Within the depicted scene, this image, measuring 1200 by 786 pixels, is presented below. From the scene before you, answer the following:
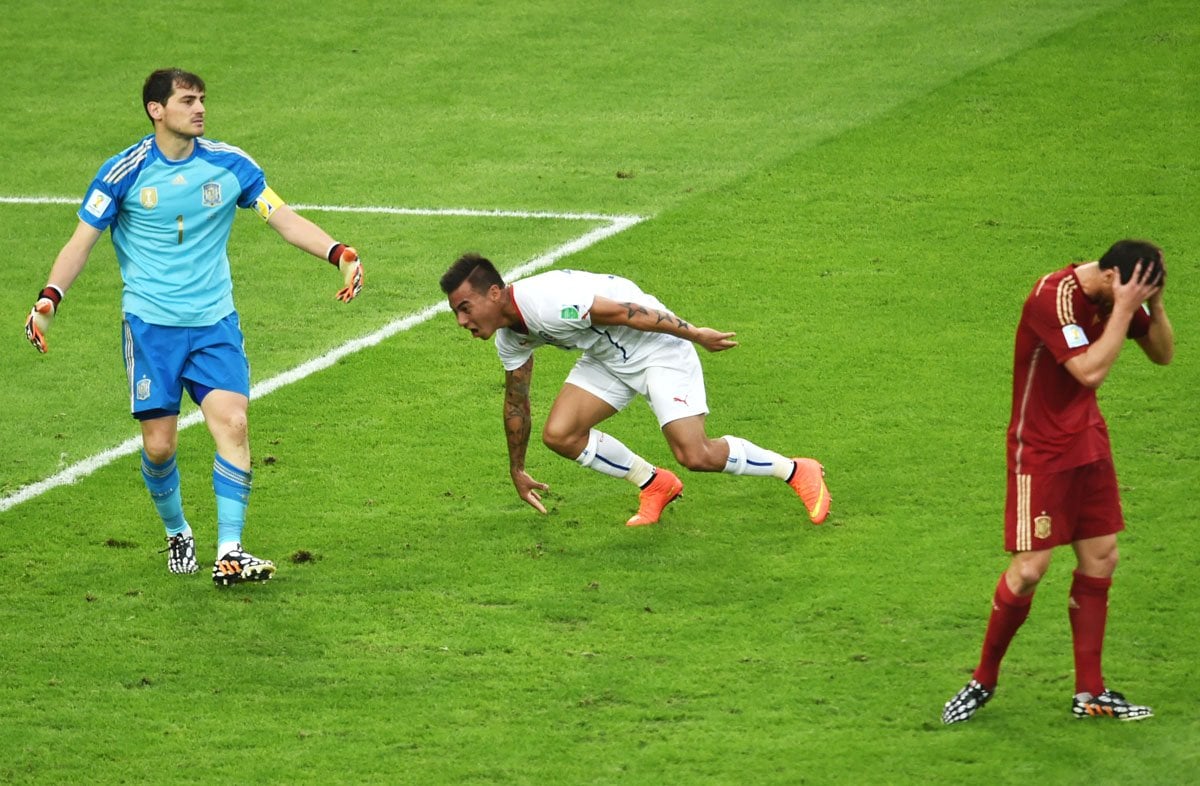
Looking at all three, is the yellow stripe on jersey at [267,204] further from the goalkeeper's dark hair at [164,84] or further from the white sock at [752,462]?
the white sock at [752,462]

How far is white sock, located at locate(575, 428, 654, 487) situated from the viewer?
376 inches

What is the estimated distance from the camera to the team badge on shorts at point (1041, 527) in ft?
22.6

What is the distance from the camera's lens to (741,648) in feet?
26.2

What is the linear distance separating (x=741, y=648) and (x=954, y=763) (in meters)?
1.38

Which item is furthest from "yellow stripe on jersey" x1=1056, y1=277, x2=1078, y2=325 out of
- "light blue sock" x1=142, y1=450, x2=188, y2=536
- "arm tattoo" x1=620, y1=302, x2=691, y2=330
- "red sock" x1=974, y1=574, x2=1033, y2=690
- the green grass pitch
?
"light blue sock" x1=142, y1=450, x2=188, y2=536

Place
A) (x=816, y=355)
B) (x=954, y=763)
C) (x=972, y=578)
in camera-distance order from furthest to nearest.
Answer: (x=816, y=355)
(x=972, y=578)
(x=954, y=763)

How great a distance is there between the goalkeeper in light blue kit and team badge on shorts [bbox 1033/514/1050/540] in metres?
3.53

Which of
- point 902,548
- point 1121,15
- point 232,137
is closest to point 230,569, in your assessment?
point 902,548

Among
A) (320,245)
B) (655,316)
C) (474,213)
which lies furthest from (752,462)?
(474,213)

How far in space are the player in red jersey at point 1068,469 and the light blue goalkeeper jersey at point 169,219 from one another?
13.1ft

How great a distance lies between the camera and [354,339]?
12.8 metres

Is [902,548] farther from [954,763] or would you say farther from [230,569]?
[230,569]

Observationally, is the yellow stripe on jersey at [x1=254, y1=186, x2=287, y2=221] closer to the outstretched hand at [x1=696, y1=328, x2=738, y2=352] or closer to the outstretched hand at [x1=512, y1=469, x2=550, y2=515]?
the outstretched hand at [x1=512, y1=469, x2=550, y2=515]

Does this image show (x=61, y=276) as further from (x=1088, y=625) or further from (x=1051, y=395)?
(x=1088, y=625)
